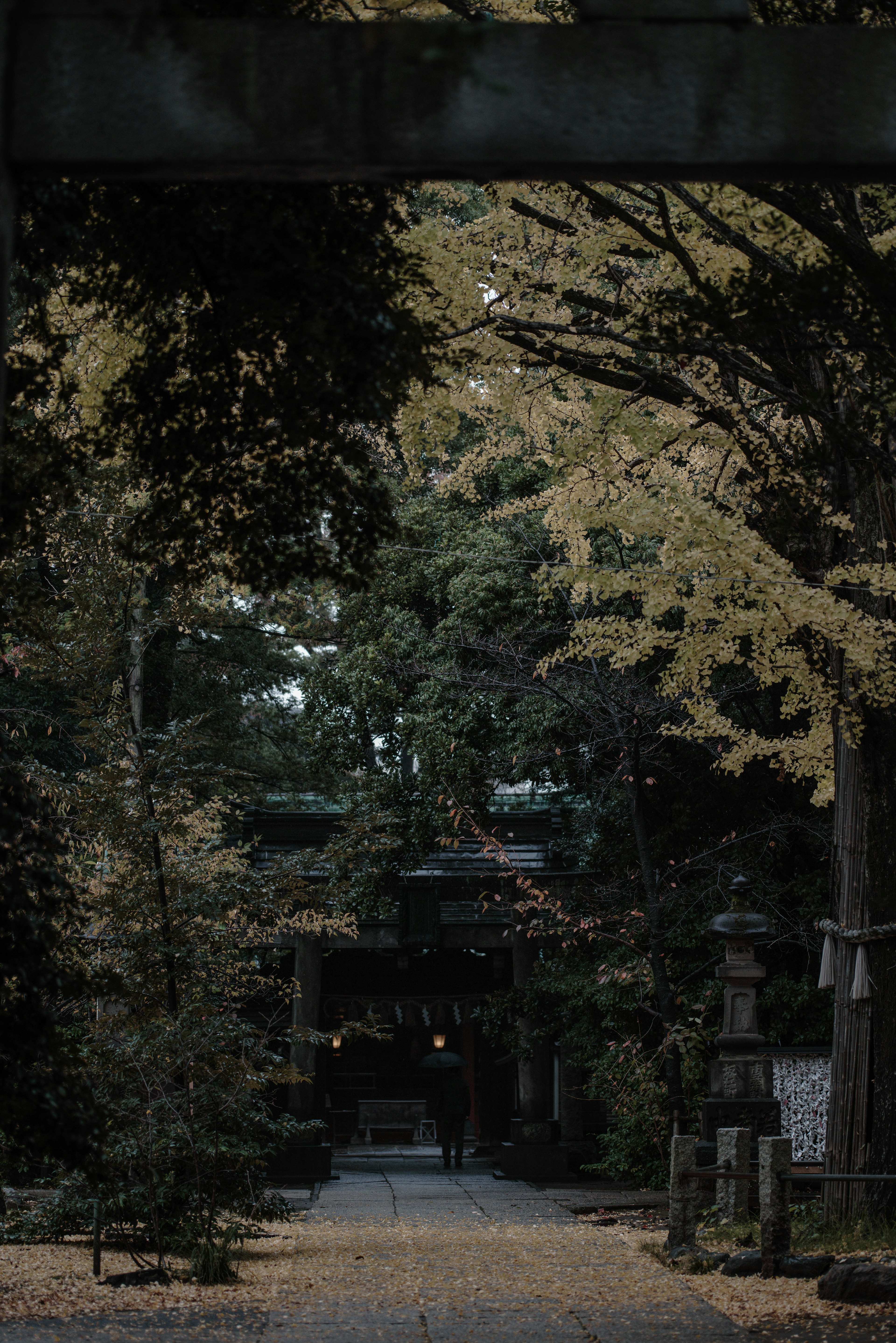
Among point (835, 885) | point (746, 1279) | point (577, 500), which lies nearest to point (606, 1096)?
point (835, 885)

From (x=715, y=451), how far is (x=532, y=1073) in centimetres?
873

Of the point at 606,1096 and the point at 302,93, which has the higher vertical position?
the point at 302,93

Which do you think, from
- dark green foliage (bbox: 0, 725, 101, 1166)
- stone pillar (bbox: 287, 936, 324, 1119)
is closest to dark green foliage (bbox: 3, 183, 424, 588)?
dark green foliage (bbox: 0, 725, 101, 1166)

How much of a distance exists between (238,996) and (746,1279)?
3987mm

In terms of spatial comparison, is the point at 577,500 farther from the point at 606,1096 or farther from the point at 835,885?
the point at 606,1096

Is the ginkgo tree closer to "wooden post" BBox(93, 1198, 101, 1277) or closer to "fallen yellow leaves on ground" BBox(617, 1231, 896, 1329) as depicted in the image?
"fallen yellow leaves on ground" BBox(617, 1231, 896, 1329)

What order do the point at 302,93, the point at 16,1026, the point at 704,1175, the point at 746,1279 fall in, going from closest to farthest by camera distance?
the point at 302,93
the point at 16,1026
the point at 746,1279
the point at 704,1175

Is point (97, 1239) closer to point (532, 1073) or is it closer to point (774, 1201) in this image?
point (774, 1201)

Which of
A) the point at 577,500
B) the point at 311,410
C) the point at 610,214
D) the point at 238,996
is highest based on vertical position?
the point at 610,214

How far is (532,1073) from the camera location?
48.0ft

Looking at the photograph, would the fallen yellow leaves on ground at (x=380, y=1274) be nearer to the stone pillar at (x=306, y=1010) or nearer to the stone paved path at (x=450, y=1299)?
the stone paved path at (x=450, y=1299)

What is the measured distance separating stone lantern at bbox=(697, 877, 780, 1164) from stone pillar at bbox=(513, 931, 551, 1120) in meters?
4.35

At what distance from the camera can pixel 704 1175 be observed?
7.51m

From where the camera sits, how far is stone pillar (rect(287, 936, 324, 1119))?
1428 cm
